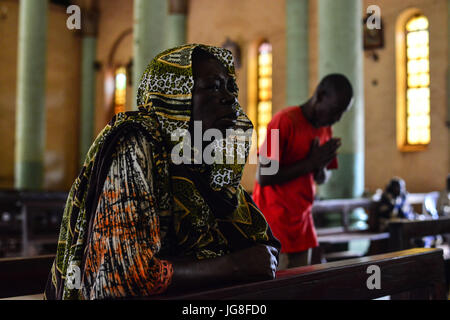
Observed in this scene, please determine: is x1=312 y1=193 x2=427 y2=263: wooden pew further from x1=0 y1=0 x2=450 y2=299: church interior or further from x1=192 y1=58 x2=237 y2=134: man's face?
x1=192 y1=58 x2=237 y2=134: man's face

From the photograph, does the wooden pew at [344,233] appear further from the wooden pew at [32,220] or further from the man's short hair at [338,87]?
the wooden pew at [32,220]

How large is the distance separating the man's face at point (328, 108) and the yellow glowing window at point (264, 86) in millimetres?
11417

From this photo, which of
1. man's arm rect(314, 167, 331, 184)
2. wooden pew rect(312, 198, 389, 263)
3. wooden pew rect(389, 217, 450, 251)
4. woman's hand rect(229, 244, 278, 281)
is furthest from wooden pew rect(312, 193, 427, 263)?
woman's hand rect(229, 244, 278, 281)

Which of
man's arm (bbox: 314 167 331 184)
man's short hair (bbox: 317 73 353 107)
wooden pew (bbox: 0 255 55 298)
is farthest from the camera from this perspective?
man's arm (bbox: 314 167 331 184)

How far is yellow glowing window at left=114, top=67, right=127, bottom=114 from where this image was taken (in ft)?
62.7

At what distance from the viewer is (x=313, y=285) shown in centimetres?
150

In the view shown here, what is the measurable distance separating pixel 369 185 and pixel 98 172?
11273mm

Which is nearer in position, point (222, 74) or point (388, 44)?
point (222, 74)

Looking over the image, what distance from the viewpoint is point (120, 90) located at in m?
19.5

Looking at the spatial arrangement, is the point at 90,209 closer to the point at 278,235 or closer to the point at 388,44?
the point at 278,235

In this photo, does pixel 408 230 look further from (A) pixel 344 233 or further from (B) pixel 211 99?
(A) pixel 344 233

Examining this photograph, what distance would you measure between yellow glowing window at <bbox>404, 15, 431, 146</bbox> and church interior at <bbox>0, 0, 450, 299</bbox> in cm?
2

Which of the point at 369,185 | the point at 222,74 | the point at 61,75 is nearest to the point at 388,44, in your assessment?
the point at 369,185

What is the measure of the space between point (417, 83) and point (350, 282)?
10.6m
